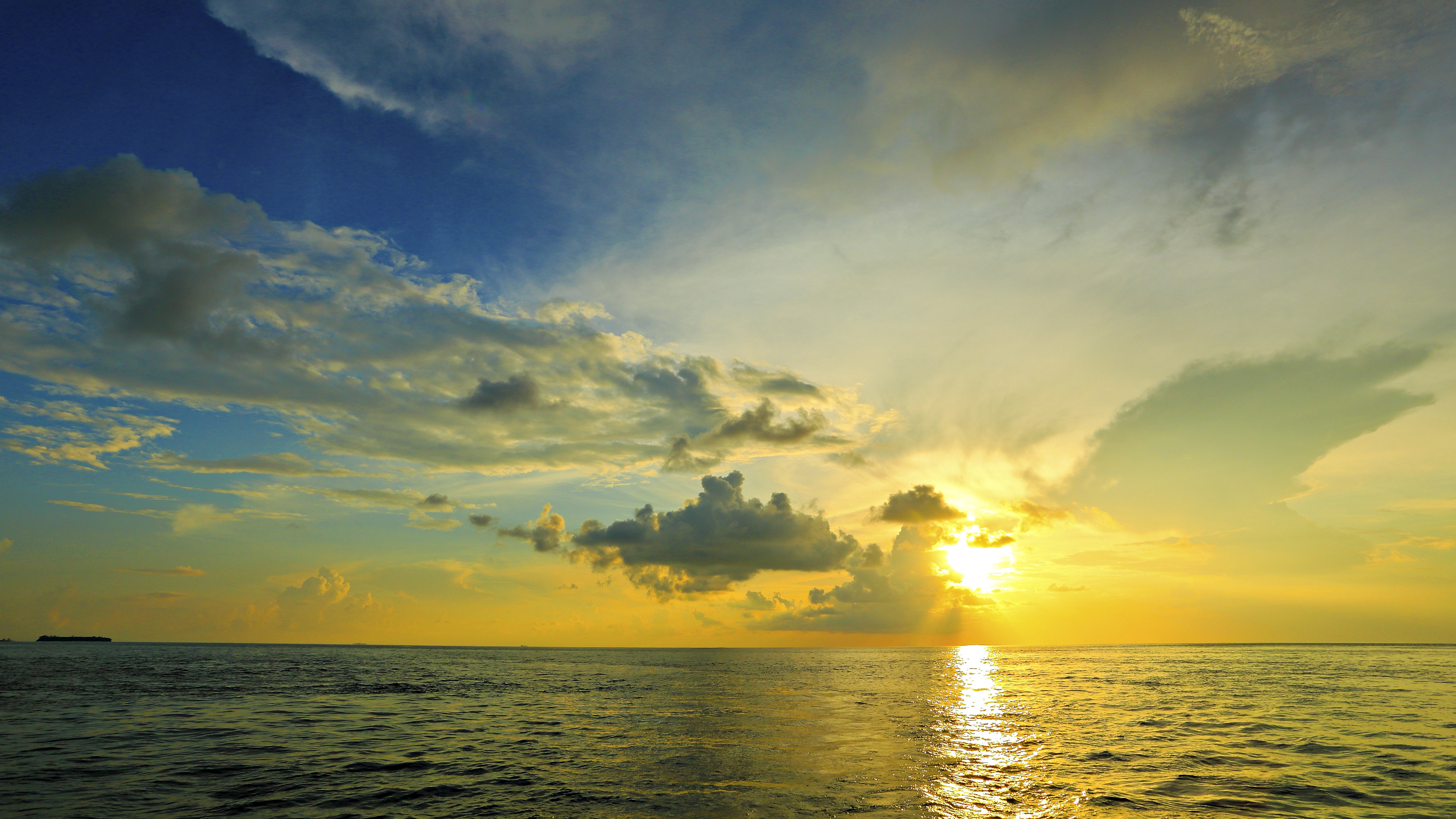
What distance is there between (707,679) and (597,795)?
8349 cm

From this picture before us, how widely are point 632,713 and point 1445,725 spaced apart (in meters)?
59.8

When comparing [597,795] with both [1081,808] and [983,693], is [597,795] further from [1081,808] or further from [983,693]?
[983,693]

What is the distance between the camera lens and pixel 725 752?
3728 cm

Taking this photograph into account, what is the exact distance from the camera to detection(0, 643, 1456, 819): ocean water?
2606 centimetres

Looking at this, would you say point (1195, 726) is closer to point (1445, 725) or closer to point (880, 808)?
point (1445, 725)

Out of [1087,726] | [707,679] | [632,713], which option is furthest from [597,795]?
[707,679]

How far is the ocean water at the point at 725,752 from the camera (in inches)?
1026

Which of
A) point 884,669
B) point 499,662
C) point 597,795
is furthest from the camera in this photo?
point 499,662

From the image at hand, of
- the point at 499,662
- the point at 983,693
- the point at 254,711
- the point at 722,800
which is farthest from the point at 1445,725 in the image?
Answer: the point at 499,662

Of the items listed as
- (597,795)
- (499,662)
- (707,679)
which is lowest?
(499,662)

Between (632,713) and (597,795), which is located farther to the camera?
(632,713)

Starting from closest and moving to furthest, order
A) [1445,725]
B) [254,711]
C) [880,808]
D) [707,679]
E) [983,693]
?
[880,808] < [1445,725] < [254,711] < [983,693] < [707,679]

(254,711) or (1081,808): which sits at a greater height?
(1081,808)

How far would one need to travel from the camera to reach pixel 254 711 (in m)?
55.6
